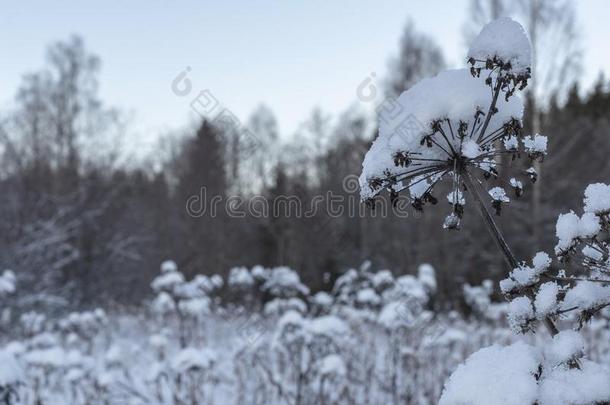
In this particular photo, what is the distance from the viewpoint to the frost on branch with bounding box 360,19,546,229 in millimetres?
1438

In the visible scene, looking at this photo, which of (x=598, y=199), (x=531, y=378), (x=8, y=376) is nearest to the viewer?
(x=531, y=378)

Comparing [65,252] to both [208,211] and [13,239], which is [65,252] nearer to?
[13,239]

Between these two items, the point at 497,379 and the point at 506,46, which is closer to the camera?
the point at 497,379

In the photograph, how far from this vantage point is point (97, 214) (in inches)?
591

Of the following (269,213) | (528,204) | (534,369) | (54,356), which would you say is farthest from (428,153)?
(269,213)

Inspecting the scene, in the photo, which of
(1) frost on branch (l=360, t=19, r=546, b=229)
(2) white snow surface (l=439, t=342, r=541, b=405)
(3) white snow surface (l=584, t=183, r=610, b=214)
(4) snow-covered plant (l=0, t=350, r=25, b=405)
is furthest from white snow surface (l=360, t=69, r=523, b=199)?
(4) snow-covered plant (l=0, t=350, r=25, b=405)

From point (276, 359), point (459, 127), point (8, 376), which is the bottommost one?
point (8, 376)

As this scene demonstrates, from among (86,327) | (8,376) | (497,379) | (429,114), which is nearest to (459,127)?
(429,114)

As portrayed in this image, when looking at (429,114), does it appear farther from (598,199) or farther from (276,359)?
(276,359)

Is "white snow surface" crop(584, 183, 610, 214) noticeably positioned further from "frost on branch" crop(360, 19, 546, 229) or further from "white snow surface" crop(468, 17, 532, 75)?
"white snow surface" crop(468, 17, 532, 75)

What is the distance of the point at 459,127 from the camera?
1.51 m

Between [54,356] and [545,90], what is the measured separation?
1320cm

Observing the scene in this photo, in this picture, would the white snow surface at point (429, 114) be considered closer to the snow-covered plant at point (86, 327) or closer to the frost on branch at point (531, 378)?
the frost on branch at point (531, 378)

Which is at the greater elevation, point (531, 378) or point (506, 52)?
point (506, 52)
